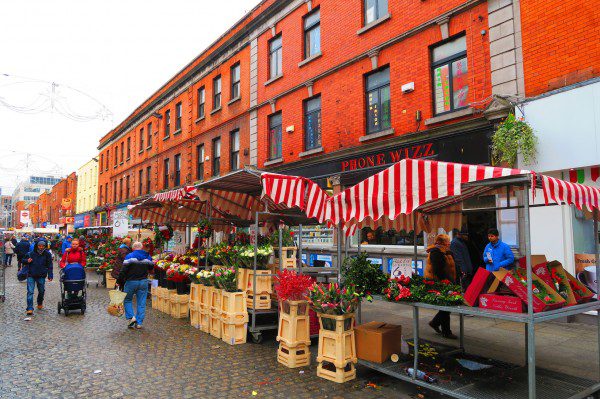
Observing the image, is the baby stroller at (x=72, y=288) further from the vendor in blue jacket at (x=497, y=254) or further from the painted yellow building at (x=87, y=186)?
the painted yellow building at (x=87, y=186)

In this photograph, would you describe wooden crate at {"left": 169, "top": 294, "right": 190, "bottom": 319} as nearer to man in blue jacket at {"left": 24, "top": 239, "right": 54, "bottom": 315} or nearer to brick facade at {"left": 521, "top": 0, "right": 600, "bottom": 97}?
man in blue jacket at {"left": 24, "top": 239, "right": 54, "bottom": 315}

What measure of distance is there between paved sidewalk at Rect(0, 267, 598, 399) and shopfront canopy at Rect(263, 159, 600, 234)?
235cm

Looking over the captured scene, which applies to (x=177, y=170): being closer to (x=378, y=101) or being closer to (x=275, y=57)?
(x=275, y=57)

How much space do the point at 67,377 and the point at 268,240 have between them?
4546mm

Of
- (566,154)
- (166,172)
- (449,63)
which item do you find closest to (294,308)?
(566,154)

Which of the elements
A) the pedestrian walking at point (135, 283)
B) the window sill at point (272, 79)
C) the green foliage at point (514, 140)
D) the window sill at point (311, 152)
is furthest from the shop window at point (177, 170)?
the green foliage at point (514, 140)

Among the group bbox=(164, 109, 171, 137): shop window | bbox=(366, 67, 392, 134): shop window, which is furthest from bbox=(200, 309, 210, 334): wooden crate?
bbox=(164, 109, 171, 137): shop window

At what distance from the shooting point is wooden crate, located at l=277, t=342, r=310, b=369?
6.23 metres

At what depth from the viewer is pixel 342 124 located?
14.5 meters

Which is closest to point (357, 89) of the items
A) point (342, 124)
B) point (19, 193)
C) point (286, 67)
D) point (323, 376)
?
point (342, 124)

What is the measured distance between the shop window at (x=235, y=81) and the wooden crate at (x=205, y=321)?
46.1 feet

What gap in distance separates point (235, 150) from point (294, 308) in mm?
15089

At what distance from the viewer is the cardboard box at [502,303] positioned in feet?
14.7

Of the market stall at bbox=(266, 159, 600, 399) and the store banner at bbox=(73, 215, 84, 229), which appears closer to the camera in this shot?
the market stall at bbox=(266, 159, 600, 399)
